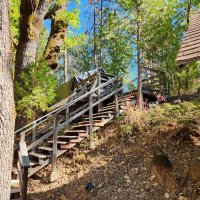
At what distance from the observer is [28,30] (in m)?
8.36

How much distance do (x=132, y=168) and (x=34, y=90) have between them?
11.0 feet

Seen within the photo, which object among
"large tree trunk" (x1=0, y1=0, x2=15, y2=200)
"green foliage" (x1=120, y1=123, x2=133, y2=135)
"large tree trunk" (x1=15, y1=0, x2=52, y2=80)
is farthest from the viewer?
"green foliage" (x1=120, y1=123, x2=133, y2=135)

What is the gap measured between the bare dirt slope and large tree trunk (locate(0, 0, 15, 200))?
8.24ft

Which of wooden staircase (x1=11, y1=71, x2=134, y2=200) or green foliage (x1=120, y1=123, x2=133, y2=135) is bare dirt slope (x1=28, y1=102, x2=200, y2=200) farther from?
wooden staircase (x1=11, y1=71, x2=134, y2=200)

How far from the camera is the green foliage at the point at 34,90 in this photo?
7379 mm

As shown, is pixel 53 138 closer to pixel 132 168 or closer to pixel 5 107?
pixel 132 168

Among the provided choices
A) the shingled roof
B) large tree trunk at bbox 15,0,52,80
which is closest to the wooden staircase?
large tree trunk at bbox 15,0,52,80

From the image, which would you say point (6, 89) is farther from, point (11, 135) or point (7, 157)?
point (7, 157)

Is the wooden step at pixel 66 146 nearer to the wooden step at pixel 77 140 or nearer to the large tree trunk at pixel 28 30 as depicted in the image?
the wooden step at pixel 77 140

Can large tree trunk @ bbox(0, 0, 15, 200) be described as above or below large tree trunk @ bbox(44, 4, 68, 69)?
below

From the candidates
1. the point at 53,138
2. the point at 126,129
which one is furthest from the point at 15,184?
the point at 126,129

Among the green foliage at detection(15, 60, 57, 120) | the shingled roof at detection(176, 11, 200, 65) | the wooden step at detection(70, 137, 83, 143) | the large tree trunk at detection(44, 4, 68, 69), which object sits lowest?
the wooden step at detection(70, 137, 83, 143)

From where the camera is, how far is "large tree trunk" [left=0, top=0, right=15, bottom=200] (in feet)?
14.5

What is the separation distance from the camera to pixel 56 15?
1023 centimetres
